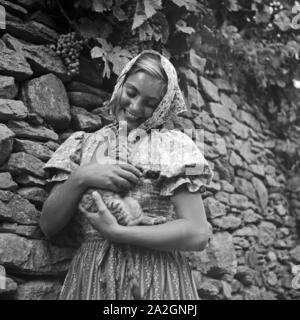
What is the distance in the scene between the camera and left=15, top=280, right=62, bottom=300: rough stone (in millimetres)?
1779

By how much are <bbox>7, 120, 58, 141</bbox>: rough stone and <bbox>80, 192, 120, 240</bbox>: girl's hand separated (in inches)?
17.9

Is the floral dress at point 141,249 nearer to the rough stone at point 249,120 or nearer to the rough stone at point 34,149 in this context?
the rough stone at point 34,149

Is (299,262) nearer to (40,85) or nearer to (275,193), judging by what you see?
(275,193)

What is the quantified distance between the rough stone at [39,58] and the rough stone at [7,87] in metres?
0.16

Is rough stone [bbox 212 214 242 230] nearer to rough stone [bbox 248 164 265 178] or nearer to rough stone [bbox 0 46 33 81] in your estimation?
rough stone [bbox 248 164 265 178]

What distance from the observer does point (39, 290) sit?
1823mm

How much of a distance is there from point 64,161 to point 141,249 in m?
0.43

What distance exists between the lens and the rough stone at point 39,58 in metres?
2.03

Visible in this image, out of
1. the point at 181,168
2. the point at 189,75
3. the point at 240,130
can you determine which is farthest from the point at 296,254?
the point at 181,168
